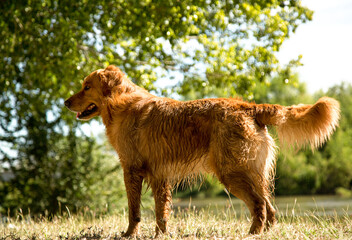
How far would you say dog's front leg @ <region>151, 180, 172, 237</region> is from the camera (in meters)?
5.06

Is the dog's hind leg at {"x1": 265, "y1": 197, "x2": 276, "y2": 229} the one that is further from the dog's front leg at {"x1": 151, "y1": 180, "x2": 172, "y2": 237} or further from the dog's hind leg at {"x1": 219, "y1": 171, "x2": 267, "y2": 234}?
the dog's front leg at {"x1": 151, "y1": 180, "x2": 172, "y2": 237}

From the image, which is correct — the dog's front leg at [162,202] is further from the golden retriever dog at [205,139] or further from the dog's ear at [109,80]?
the dog's ear at [109,80]

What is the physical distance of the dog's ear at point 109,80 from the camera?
5.55m

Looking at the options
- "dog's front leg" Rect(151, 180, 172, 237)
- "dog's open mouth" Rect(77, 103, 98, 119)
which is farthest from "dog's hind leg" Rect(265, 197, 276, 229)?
"dog's open mouth" Rect(77, 103, 98, 119)

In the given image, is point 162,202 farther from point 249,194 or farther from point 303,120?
point 303,120

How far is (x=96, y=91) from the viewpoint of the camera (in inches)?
222

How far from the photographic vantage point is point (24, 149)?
13.2 meters

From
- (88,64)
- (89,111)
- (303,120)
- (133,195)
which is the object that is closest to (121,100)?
(89,111)

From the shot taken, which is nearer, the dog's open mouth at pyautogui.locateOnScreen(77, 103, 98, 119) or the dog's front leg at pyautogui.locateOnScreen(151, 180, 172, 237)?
the dog's front leg at pyautogui.locateOnScreen(151, 180, 172, 237)

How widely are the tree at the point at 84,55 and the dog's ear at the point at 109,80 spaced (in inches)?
133

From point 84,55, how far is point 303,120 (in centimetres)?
754

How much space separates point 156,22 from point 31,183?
7174 mm

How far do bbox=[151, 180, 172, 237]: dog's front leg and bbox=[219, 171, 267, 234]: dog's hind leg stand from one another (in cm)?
88

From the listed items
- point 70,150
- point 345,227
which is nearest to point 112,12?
point 70,150
